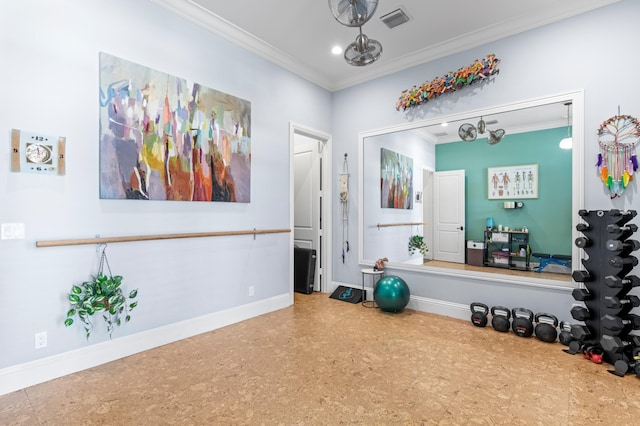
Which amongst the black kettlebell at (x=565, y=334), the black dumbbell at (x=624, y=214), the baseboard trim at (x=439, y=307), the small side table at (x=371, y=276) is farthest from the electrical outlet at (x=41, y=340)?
the black dumbbell at (x=624, y=214)

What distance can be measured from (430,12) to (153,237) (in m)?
3.51

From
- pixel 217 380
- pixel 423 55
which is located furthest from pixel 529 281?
pixel 217 380

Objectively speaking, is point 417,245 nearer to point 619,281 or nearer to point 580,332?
point 580,332

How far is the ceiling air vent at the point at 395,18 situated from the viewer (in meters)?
3.32

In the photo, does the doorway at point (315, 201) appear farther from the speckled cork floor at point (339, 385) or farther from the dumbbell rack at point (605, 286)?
the dumbbell rack at point (605, 286)

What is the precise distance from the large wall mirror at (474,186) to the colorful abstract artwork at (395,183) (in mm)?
14

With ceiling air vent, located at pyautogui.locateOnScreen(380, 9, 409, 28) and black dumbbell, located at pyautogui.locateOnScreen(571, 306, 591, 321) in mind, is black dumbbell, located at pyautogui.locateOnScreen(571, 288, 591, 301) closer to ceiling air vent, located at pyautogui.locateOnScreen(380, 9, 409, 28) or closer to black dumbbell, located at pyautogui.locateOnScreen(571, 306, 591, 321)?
black dumbbell, located at pyautogui.locateOnScreen(571, 306, 591, 321)

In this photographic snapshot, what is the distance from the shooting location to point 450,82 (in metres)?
3.87

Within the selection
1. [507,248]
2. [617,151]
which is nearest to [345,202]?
[507,248]

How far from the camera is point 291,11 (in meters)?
3.32

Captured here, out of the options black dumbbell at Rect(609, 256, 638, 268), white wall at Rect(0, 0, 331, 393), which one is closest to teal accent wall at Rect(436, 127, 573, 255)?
black dumbbell at Rect(609, 256, 638, 268)

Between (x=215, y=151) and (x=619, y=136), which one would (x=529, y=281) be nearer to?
(x=619, y=136)

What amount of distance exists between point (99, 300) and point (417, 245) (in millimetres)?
3692

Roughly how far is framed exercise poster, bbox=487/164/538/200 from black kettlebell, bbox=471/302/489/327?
52.9 inches
